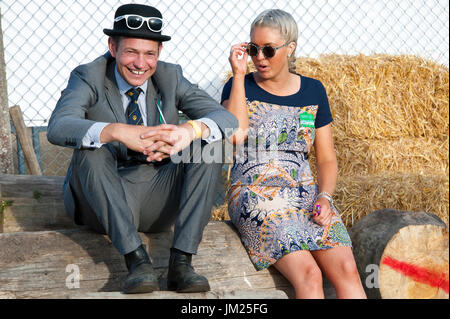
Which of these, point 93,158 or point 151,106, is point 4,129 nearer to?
point 151,106

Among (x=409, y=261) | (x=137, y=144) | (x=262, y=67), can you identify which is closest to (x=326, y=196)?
(x=409, y=261)

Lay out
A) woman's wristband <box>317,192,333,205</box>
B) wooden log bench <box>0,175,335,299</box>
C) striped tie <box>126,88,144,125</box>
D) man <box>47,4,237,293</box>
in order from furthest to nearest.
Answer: woman's wristband <box>317,192,333,205</box> < striped tie <box>126,88,144,125</box> < wooden log bench <box>0,175,335,299</box> < man <box>47,4,237,293</box>

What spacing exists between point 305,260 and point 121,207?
0.91m

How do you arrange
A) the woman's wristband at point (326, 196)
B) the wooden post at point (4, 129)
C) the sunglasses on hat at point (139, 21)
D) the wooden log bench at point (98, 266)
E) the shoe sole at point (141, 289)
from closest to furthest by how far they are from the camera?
the shoe sole at point (141, 289)
the wooden log bench at point (98, 266)
the sunglasses on hat at point (139, 21)
the woman's wristband at point (326, 196)
the wooden post at point (4, 129)

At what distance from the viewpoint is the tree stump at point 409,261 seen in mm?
2754

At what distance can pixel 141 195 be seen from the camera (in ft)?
8.07

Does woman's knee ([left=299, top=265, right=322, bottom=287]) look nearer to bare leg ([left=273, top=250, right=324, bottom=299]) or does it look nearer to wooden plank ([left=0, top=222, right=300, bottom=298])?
bare leg ([left=273, top=250, right=324, bottom=299])

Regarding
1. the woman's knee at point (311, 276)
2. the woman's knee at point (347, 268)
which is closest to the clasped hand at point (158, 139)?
the woman's knee at point (311, 276)

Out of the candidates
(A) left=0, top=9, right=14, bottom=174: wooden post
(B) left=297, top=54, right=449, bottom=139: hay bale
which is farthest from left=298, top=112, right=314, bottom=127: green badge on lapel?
Answer: (A) left=0, top=9, right=14, bottom=174: wooden post

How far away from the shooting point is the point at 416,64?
4.59 metres

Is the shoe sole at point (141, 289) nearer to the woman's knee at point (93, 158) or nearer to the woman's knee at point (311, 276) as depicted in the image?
the woman's knee at point (93, 158)

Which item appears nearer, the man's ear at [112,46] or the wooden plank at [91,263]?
the wooden plank at [91,263]

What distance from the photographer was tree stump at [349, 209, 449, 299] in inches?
108

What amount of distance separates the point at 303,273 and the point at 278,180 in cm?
50
